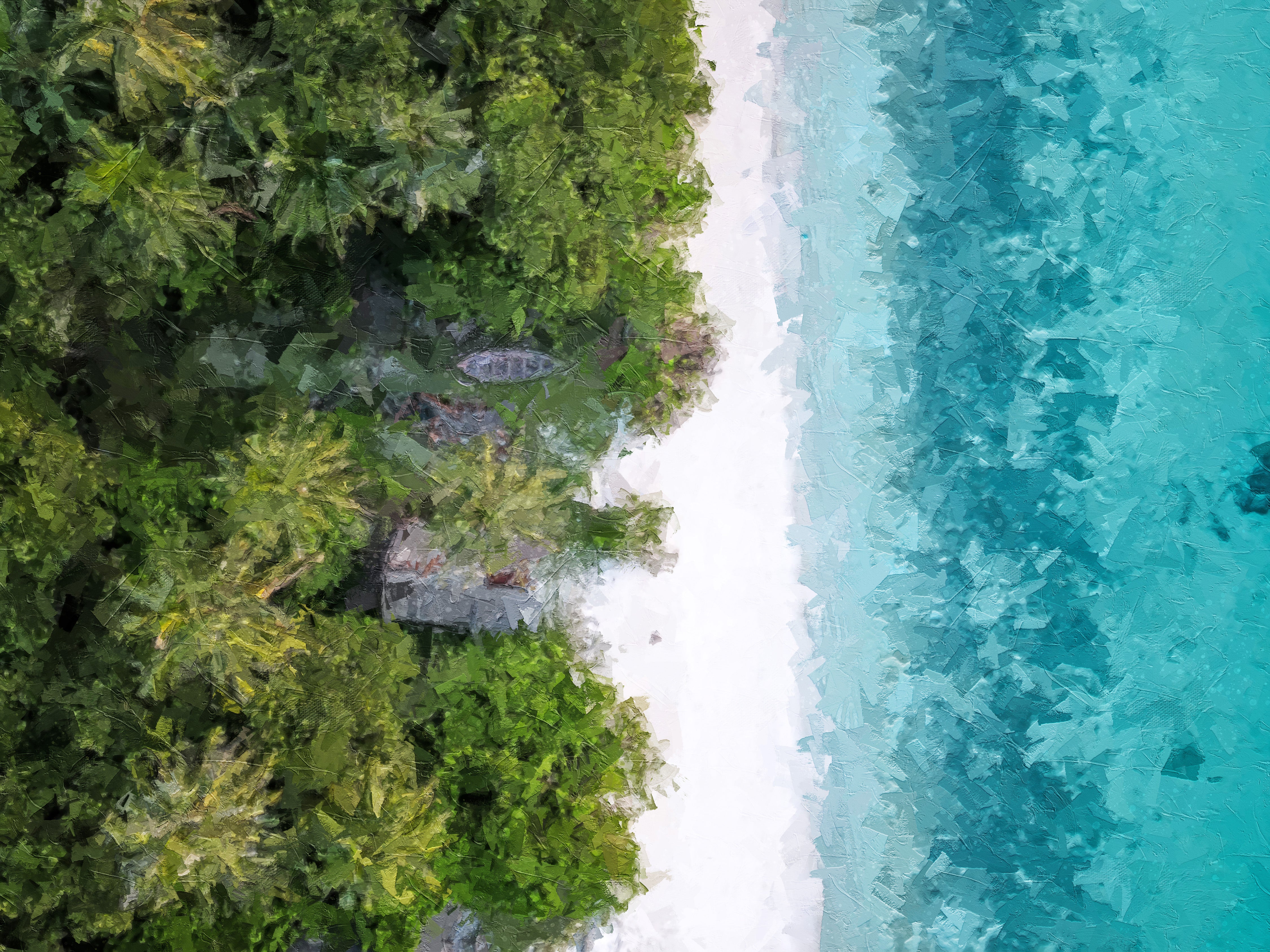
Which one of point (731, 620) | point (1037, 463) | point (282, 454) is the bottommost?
point (731, 620)

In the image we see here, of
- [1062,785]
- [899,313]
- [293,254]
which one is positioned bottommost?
[1062,785]

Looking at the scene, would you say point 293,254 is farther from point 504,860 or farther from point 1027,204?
point 1027,204

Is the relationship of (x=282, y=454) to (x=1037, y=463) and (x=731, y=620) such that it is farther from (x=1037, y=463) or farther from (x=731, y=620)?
(x=1037, y=463)

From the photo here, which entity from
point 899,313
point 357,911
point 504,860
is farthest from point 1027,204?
point 357,911

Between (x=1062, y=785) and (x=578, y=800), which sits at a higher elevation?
(x=578, y=800)

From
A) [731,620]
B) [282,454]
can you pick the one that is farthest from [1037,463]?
[282,454]
